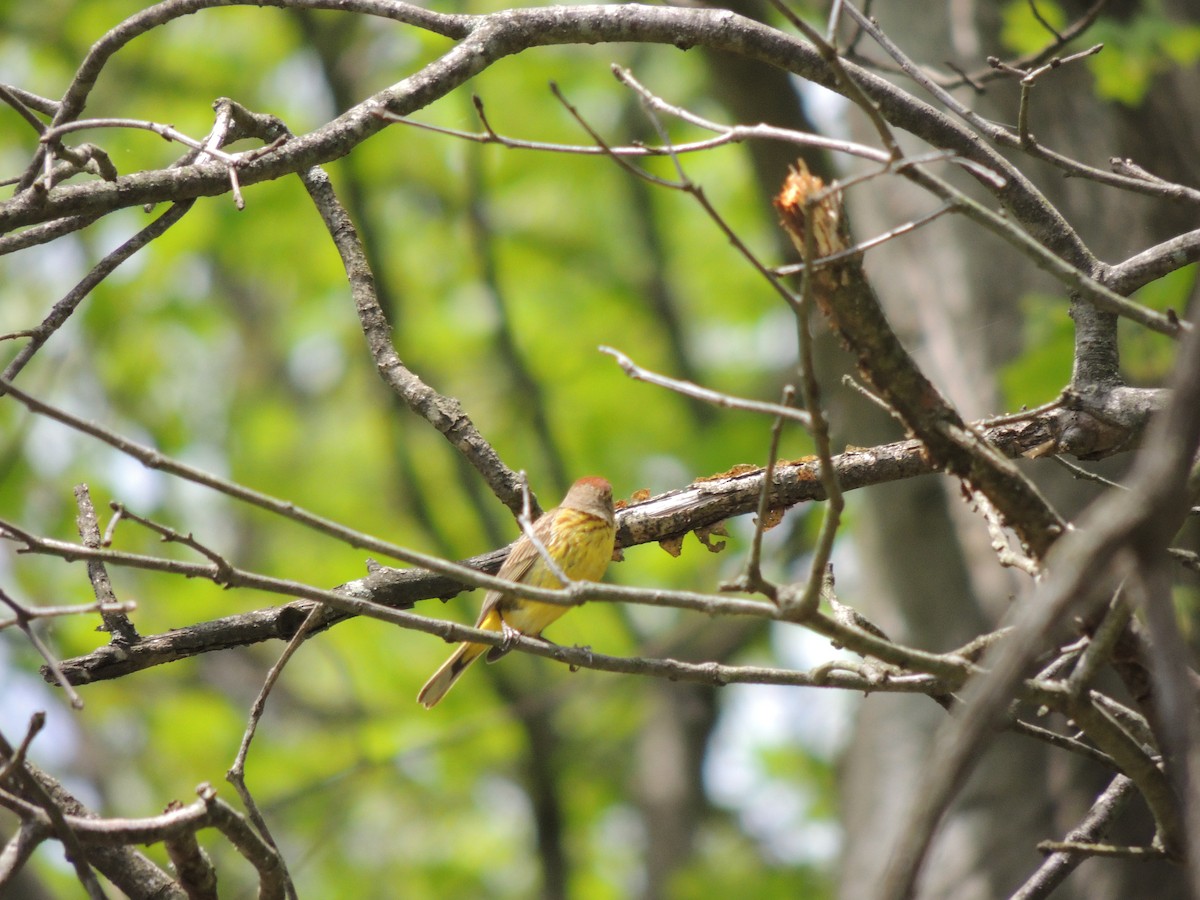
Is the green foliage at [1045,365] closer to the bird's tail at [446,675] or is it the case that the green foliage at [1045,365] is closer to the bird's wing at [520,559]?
the bird's wing at [520,559]

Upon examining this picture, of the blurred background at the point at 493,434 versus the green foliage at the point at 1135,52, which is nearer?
the green foliage at the point at 1135,52

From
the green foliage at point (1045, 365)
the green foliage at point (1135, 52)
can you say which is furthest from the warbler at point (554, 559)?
the green foliage at point (1135, 52)

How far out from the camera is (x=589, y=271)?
12.3m

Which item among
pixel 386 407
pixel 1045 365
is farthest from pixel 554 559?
pixel 386 407

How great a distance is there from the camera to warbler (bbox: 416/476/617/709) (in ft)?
14.7

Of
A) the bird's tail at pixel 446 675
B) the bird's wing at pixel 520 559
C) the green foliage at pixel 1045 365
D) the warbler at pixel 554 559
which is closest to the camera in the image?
the bird's wing at pixel 520 559

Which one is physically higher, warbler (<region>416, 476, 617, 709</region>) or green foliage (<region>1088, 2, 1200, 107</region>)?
green foliage (<region>1088, 2, 1200, 107</region>)

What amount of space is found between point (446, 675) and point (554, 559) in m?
1.20

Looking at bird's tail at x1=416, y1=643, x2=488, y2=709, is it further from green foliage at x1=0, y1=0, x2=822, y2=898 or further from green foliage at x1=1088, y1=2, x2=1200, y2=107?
green foliage at x1=1088, y1=2, x2=1200, y2=107

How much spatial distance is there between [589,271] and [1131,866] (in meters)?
8.03

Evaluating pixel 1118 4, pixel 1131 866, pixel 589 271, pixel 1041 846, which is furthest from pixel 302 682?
pixel 1041 846

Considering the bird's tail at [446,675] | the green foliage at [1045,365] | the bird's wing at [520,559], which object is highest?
the green foliage at [1045,365]

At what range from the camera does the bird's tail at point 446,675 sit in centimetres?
546

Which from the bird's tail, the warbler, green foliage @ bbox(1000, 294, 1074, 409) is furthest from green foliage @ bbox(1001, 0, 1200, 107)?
the bird's tail
